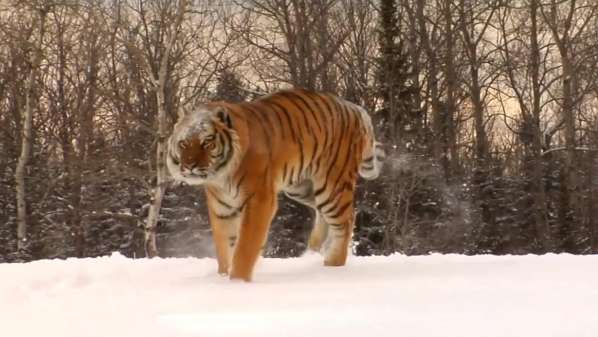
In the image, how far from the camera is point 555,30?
2381 centimetres

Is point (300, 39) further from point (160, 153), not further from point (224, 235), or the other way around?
point (224, 235)

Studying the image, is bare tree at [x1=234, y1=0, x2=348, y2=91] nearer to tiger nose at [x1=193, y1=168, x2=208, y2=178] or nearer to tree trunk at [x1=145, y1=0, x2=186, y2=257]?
tree trunk at [x1=145, y1=0, x2=186, y2=257]

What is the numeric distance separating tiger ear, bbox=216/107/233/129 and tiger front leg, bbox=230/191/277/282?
48 centimetres

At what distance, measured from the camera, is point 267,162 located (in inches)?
181

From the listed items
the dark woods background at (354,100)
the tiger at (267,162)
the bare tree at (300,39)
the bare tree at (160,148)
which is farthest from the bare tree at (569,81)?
the tiger at (267,162)

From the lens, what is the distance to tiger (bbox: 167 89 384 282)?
437 centimetres

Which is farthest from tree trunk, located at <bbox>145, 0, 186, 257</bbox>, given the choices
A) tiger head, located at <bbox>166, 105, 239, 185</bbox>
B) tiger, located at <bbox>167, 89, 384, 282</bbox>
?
tiger head, located at <bbox>166, 105, 239, 185</bbox>

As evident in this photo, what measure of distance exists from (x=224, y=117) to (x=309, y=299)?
1436mm

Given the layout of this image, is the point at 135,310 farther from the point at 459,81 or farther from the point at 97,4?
the point at 459,81

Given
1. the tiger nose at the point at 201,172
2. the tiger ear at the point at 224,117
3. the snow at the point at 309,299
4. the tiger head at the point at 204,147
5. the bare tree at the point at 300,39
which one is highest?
the bare tree at the point at 300,39

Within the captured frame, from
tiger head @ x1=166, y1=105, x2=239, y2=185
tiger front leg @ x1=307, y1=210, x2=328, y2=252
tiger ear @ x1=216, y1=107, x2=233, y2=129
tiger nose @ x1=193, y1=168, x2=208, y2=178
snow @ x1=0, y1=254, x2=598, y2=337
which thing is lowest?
snow @ x1=0, y1=254, x2=598, y2=337

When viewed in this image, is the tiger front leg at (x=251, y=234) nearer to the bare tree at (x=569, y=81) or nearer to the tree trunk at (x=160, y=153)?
the tree trunk at (x=160, y=153)

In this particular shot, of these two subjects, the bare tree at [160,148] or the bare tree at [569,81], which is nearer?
the bare tree at [160,148]

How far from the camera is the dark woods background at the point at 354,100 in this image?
18.2 metres
